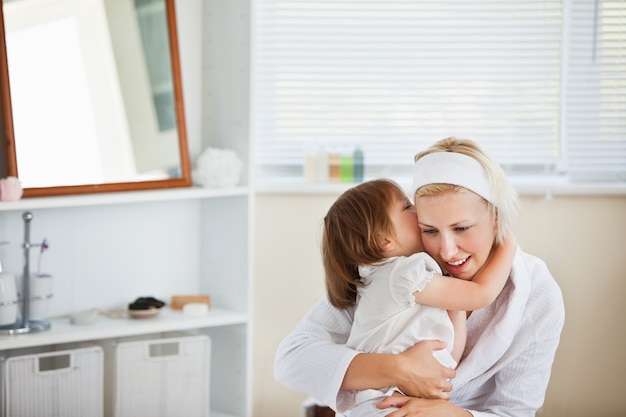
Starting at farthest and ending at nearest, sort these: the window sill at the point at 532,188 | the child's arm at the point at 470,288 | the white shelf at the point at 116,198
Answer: the window sill at the point at 532,188 < the white shelf at the point at 116,198 < the child's arm at the point at 470,288

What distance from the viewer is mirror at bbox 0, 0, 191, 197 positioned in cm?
248

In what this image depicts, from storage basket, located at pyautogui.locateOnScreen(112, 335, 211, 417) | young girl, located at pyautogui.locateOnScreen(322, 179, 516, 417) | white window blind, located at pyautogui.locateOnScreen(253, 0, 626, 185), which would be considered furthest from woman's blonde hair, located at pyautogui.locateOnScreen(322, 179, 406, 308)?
white window blind, located at pyautogui.locateOnScreen(253, 0, 626, 185)

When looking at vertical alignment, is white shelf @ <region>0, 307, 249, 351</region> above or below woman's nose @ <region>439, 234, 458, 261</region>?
below

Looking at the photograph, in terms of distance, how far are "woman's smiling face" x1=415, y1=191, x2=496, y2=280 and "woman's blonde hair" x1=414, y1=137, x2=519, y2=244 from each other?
0.01m

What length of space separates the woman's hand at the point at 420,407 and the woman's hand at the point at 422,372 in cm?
2

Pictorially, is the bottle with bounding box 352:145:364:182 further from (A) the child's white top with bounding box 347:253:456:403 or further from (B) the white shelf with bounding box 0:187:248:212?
(A) the child's white top with bounding box 347:253:456:403

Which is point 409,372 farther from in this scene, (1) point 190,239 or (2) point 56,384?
(1) point 190,239

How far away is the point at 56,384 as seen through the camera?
252 centimetres

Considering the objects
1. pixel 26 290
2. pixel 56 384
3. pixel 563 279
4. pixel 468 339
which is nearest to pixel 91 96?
pixel 26 290

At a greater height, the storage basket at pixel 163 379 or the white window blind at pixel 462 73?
the white window blind at pixel 462 73

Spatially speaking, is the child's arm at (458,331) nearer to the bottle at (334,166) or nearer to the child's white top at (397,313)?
the child's white top at (397,313)

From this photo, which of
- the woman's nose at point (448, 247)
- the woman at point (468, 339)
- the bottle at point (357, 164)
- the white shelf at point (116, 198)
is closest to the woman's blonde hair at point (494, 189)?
the woman at point (468, 339)

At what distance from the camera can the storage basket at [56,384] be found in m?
2.46

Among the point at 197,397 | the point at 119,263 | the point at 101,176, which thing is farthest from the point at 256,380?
the point at 101,176
